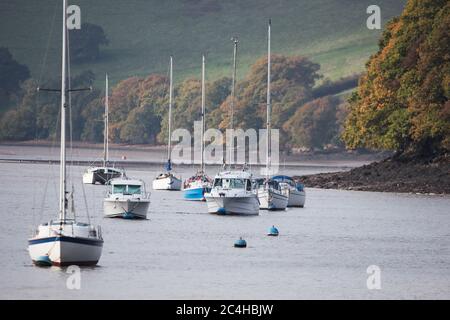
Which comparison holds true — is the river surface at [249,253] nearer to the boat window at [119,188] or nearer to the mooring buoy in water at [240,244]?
the mooring buoy in water at [240,244]

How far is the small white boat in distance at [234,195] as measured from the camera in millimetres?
105625

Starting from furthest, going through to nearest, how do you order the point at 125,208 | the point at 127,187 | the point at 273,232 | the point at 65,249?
the point at 127,187
the point at 125,208
the point at 273,232
the point at 65,249

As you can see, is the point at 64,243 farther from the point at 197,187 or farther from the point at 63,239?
the point at 197,187

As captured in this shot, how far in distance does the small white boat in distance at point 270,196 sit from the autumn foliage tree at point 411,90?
30426 millimetres

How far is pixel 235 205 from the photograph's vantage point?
106 m

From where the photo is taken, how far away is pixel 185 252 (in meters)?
83.0

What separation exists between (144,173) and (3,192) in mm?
58831

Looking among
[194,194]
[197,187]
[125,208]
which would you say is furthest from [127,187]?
[194,194]

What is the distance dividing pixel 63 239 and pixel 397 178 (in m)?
80.9

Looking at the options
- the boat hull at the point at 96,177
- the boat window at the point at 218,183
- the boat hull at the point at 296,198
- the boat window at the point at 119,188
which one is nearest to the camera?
the boat window at the point at 119,188

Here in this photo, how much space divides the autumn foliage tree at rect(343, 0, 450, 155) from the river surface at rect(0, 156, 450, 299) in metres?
17.3

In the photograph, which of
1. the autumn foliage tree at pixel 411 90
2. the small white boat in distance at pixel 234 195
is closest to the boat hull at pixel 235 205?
the small white boat in distance at pixel 234 195
